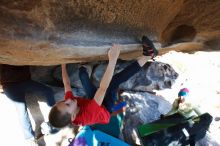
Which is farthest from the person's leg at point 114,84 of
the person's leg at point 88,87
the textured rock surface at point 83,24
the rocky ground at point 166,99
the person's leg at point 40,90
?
the rocky ground at point 166,99

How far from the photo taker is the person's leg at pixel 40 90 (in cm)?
377

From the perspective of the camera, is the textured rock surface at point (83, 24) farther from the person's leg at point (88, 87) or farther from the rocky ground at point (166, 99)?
the rocky ground at point (166, 99)

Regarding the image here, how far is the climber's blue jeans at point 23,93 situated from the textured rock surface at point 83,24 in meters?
1.28

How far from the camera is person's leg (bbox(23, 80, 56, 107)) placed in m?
3.77

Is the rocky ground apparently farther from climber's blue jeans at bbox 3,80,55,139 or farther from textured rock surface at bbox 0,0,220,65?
textured rock surface at bbox 0,0,220,65

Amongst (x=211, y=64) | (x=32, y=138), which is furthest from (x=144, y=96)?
(x=211, y=64)

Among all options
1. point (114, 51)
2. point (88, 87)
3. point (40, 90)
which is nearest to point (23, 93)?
point (40, 90)

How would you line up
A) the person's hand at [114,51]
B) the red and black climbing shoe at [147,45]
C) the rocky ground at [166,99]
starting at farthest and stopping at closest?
the rocky ground at [166,99], the red and black climbing shoe at [147,45], the person's hand at [114,51]

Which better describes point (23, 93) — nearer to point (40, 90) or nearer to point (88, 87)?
point (40, 90)

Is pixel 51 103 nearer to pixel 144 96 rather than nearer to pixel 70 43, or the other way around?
pixel 144 96

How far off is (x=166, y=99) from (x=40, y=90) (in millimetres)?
2626

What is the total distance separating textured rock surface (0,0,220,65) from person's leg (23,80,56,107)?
4.22 ft

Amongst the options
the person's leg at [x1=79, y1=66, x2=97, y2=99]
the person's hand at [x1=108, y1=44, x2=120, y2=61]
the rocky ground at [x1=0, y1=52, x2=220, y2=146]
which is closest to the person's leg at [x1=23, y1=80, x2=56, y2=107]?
the rocky ground at [x1=0, y1=52, x2=220, y2=146]

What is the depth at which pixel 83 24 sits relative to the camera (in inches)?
87.6
